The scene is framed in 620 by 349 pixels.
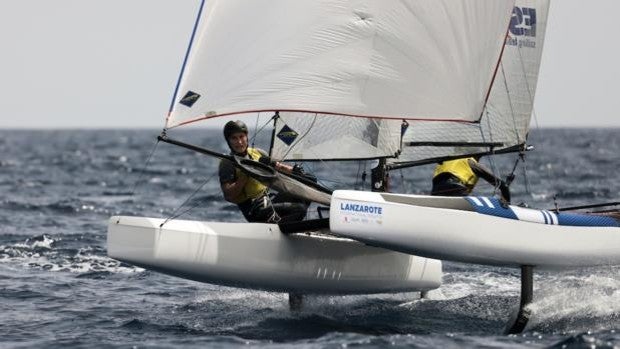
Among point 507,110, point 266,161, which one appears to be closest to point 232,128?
point 266,161

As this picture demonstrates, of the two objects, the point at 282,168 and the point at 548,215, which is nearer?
the point at 548,215

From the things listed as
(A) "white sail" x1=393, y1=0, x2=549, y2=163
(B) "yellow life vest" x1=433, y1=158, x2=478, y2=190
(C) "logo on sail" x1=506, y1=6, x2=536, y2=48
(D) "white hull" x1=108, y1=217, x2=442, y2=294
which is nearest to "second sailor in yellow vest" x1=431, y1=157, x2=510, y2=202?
(B) "yellow life vest" x1=433, y1=158, x2=478, y2=190

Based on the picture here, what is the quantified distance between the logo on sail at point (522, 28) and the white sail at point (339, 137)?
1682 mm

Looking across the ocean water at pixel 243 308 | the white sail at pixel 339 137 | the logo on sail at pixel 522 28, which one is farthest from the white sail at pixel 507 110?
the white sail at pixel 339 137

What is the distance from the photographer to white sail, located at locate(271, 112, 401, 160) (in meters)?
9.04

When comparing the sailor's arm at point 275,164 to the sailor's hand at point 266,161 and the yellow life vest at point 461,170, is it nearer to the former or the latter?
the sailor's hand at point 266,161

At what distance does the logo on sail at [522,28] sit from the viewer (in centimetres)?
1005

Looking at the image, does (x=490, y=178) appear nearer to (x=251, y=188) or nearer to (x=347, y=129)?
(x=347, y=129)

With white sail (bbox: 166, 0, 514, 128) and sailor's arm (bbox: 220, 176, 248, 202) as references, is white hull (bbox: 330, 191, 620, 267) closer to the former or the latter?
white sail (bbox: 166, 0, 514, 128)

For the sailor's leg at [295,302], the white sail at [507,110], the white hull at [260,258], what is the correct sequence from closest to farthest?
the white hull at [260,258], the sailor's leg at [295,302], the white sail at [507,110]

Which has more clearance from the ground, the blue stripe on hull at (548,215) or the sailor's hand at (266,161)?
the sailor's hand at (266,161)

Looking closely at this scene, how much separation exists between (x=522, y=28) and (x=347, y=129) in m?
2.05

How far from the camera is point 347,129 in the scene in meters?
9.05

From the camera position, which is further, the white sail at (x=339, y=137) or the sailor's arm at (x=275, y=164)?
the white sail at (x=339, y=137)
